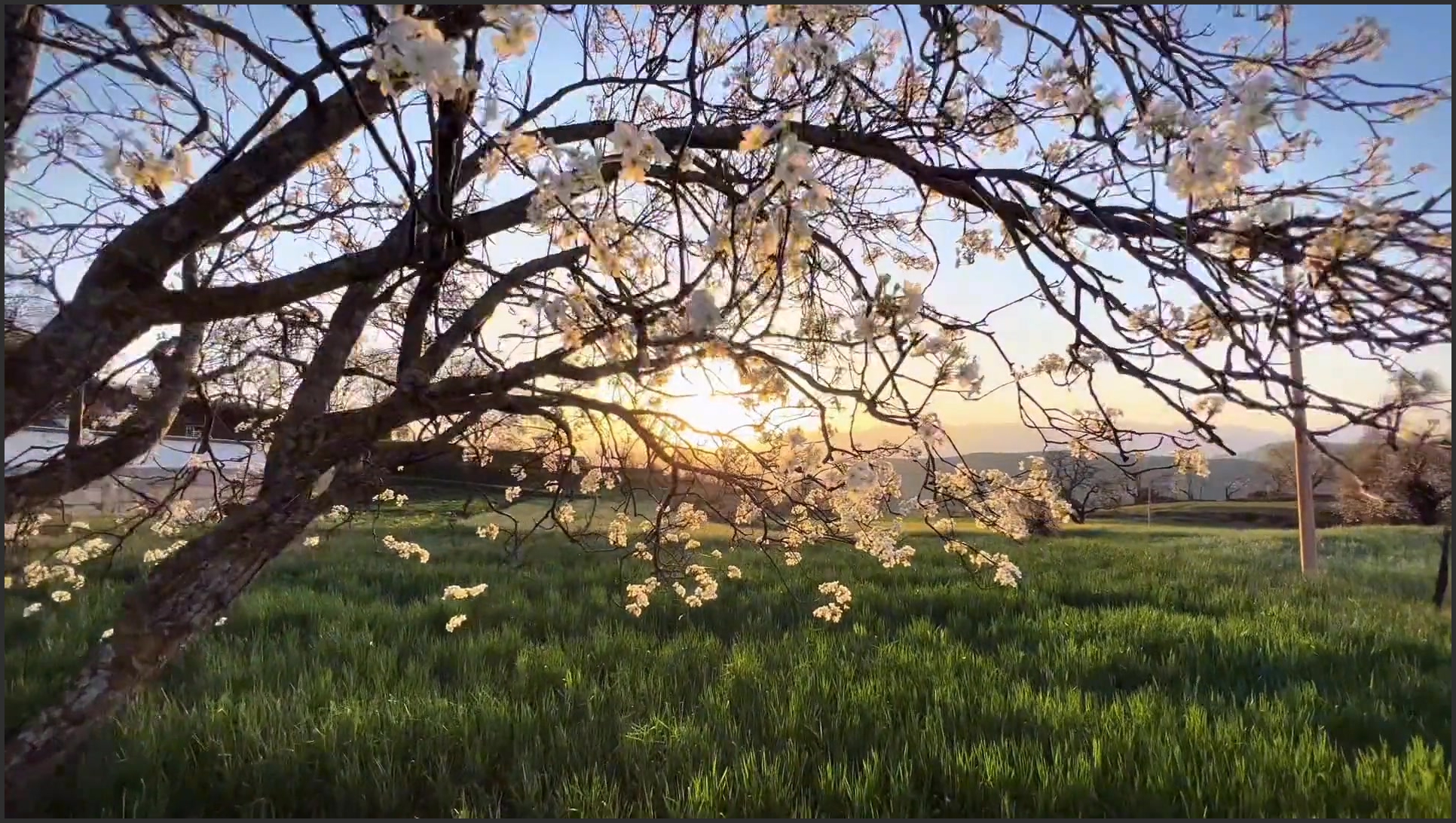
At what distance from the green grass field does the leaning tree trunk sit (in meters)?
0.21

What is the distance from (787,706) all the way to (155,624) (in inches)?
108

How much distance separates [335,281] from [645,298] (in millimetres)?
1013

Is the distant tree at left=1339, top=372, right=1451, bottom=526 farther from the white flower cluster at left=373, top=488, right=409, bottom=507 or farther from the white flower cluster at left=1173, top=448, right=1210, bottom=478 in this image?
the white flower cluster at left=373, top=488, right=409, bottom=507

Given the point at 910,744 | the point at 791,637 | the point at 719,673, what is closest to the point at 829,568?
the point at 791,637

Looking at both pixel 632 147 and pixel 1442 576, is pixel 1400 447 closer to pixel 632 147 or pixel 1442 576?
pixel 632 147

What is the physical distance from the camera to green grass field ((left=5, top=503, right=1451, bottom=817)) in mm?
2695

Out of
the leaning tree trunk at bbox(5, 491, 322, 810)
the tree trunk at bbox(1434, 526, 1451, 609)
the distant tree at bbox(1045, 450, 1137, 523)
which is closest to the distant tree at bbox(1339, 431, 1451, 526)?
the distant tree at bbox(1045, 450, 1137, 523)

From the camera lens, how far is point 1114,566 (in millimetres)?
8602

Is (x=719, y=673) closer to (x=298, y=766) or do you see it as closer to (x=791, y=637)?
(x=791, y=637)

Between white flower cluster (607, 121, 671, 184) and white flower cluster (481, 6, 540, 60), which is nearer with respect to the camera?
white flower cluster (481, 6, 540, 60)

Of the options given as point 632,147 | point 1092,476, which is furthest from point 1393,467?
point 632,147

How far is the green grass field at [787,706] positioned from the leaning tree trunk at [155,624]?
21 cm

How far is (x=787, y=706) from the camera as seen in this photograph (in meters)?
3.54

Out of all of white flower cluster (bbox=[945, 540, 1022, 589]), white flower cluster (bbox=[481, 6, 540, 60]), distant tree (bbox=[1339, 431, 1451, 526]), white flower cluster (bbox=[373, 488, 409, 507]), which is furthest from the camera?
white flower cluster (bbox=[373, 488, 409, 507])
